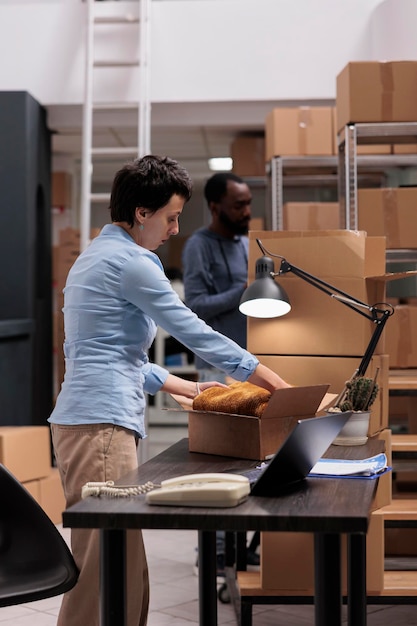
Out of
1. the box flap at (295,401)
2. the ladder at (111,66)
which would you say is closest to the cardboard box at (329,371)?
the box flap at (295,401)

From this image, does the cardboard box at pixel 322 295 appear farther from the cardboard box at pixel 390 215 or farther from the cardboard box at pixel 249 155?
the cardboard box at pixel 249 155

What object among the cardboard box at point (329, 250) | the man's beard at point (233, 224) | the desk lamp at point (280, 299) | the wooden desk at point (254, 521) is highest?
the man's beard at point (233, 224)

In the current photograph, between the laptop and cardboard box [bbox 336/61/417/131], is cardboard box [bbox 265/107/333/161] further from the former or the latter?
the laptop

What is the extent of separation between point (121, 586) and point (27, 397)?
4.59 meters

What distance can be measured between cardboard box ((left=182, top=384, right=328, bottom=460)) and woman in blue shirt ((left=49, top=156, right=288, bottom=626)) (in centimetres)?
8

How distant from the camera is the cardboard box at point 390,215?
12.3ft

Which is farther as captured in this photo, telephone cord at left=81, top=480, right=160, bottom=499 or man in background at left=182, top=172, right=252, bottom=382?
man in background at left=182, top=172, right=252, bottom=382

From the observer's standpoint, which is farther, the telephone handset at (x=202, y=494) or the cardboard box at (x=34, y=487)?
the cardboard box at (x=34, y=487)

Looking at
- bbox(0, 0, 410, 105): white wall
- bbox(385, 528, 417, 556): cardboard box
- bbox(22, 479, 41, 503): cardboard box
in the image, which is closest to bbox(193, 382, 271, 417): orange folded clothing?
bbox(385, 528, 417, 556): cardboard box

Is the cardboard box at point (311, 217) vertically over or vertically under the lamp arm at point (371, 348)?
over

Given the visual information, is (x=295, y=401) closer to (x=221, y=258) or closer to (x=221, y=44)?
(x=221, y=258)

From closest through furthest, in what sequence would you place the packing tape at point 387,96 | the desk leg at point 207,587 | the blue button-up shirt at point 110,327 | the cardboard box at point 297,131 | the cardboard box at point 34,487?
1. the blue button-up shirt at point 110,327
2. the desk leg at point 207,587
3. the packing tape at point 387,96
4. the cardboard box at point 34,487
5. the cardboard box at point 297,131

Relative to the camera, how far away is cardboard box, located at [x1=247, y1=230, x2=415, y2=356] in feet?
9.23

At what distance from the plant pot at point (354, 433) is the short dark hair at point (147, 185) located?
744 mm
